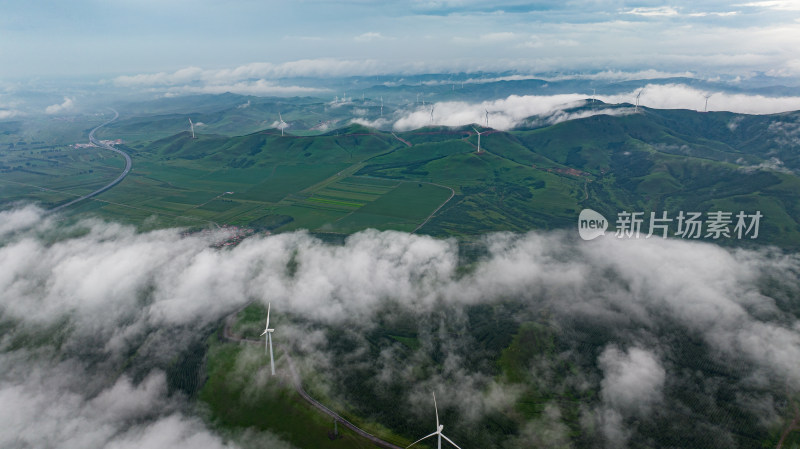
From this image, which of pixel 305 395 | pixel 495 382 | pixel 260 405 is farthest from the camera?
pixel 495 382

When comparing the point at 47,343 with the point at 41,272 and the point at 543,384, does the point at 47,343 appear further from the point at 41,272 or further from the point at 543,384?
the point at 543,384

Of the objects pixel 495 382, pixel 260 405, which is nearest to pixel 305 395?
pixel 260 405

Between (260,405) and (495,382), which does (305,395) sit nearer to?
(260,405)

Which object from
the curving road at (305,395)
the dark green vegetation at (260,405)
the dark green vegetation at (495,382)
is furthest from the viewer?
the dark green vegetation at (495,382)

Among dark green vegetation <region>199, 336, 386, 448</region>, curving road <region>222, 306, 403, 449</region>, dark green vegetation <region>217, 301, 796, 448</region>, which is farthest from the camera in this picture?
dark green vegetation <region>217, 301, 796, 448</region>

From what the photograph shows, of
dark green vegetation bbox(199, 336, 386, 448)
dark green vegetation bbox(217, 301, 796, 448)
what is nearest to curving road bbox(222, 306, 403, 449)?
dark green vegetation bbox(199, 336, 386, 448)

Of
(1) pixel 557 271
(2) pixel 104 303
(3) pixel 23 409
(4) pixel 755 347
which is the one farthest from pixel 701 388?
(2) pixel 104 303

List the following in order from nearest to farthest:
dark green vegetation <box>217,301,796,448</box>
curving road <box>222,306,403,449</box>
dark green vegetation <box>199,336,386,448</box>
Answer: curving road <box>222,306,403,449</box> → dark green vegetation <box>199,336,386,448</box> → dark green vegetation <box>217,301,796,448</box>

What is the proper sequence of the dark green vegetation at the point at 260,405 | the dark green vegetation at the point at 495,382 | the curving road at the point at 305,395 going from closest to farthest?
the curving road at the point at 305,395, the dark green vegetation at the point at 260,405, the dark green vegetation at the point at 495,382

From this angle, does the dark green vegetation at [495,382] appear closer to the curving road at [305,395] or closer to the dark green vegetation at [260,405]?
the dark green vegetation at [260,405]

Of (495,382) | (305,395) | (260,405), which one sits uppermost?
(305,395)

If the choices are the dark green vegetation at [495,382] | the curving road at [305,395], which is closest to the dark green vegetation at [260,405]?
the dark green vegetation at [495,382]

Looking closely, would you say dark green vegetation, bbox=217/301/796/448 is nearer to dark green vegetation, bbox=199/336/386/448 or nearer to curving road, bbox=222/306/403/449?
dark green vegetation, bbox=199/336/386/448
